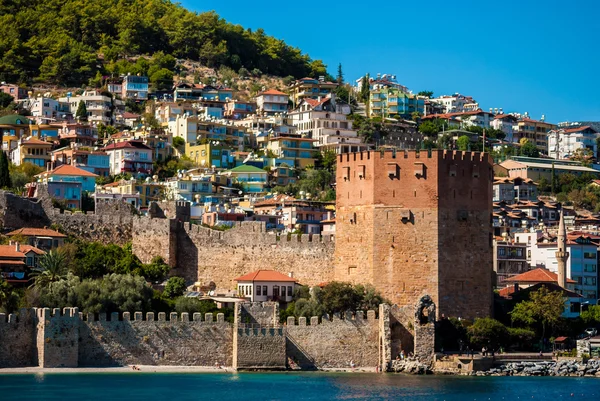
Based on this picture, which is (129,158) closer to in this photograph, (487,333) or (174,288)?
(174,288)

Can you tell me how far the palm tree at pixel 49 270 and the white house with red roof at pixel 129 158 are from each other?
31.8 meters

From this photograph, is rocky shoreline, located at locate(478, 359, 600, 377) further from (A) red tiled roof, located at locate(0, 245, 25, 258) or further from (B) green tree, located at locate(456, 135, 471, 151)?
(B) green tree, located at locate(456, 135, 471, 151)

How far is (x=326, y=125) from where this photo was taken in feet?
340

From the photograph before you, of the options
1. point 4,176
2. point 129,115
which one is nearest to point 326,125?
point 129,115

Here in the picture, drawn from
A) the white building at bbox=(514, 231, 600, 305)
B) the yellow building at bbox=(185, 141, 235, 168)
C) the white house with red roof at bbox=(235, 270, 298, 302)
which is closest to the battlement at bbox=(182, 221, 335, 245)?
the white house with red roof at bbox=(235, 270, 298, 302)

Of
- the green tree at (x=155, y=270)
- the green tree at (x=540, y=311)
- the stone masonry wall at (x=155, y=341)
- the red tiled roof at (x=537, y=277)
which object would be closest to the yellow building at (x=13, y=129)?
the green tree at (x=155, y=270)

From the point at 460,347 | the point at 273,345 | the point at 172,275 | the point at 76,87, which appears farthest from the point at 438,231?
the point at 76,87

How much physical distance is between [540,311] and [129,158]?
125ft

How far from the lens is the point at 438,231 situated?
171ft

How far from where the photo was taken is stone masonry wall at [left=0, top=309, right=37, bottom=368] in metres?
47.6

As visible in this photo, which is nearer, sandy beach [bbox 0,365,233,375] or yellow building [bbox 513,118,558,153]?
sandy beach [bbox 0,365,233,375]

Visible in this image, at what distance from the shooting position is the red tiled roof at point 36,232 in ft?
190

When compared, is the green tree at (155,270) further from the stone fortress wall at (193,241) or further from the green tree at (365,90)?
the green tree at (365,90)

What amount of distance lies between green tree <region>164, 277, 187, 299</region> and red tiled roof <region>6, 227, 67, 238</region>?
538 centimetres
